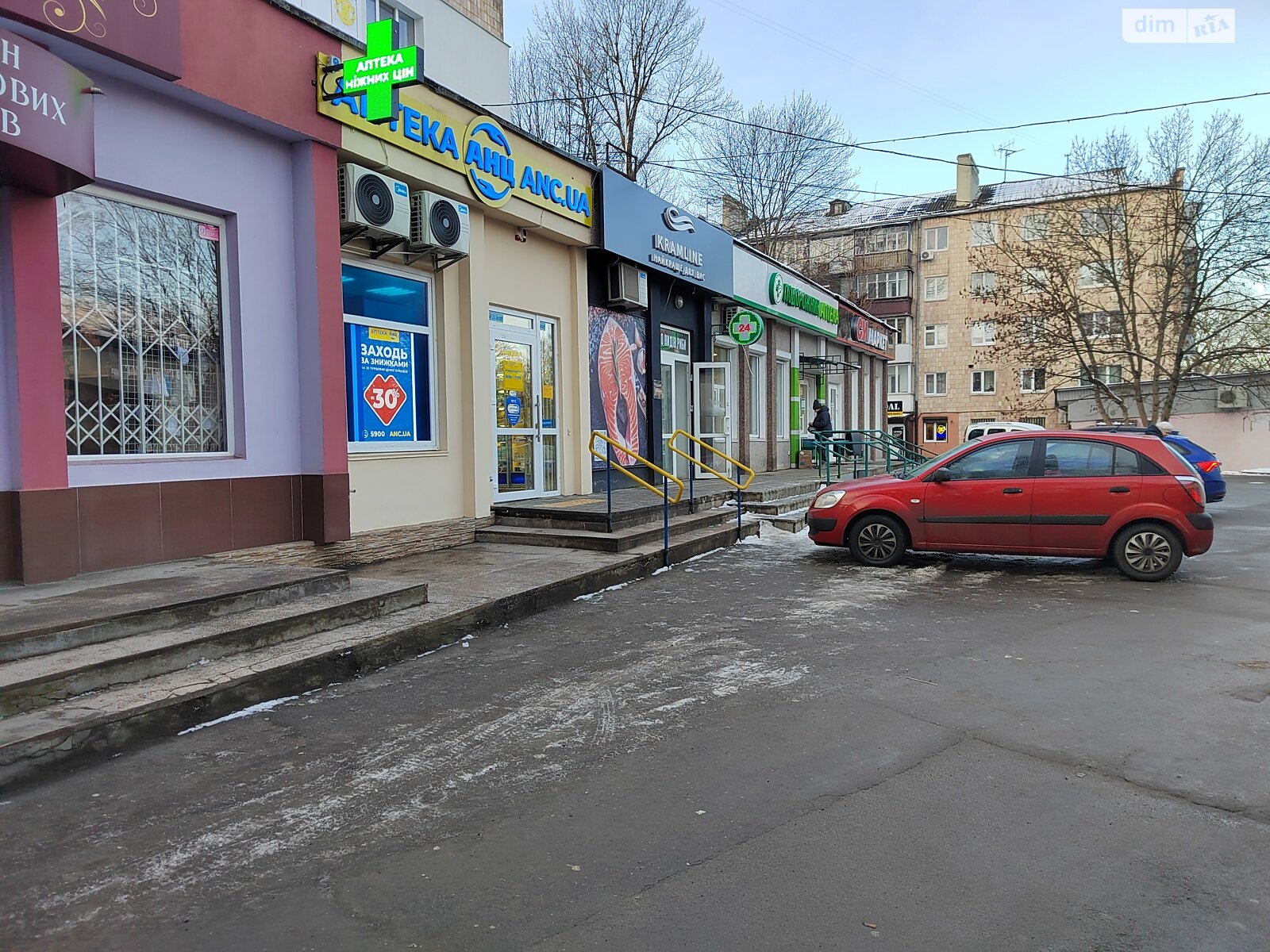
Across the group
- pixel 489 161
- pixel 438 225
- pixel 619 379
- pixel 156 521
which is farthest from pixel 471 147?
pixel 156 521

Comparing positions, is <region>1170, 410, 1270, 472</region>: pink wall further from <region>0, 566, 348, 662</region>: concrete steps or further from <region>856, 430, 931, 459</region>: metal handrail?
<region>0, 566, 348, 662</region>: concrete steps

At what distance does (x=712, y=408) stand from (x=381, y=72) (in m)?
10.6

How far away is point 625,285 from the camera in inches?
563

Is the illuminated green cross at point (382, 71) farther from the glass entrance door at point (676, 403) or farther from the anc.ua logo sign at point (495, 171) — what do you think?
the glass entrance door at point (676, 403)

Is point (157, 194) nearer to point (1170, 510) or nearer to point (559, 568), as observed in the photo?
point (559, 568)

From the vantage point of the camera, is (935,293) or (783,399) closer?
(783,399)

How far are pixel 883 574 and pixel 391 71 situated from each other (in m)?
7.44

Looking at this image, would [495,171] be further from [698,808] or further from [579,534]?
[698,808]

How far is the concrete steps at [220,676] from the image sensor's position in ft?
14.5

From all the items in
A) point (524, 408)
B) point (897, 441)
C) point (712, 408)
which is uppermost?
point (712, 408)

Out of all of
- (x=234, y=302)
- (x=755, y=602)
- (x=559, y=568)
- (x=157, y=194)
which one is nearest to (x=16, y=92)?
(x=157, y=194)

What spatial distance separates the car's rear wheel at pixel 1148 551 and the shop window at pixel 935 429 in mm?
43320

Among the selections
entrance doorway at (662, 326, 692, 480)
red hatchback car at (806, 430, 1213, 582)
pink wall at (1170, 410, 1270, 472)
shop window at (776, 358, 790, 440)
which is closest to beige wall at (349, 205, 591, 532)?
entrance doorway at (662, 326, 692, 480)

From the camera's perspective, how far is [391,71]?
8266mm
